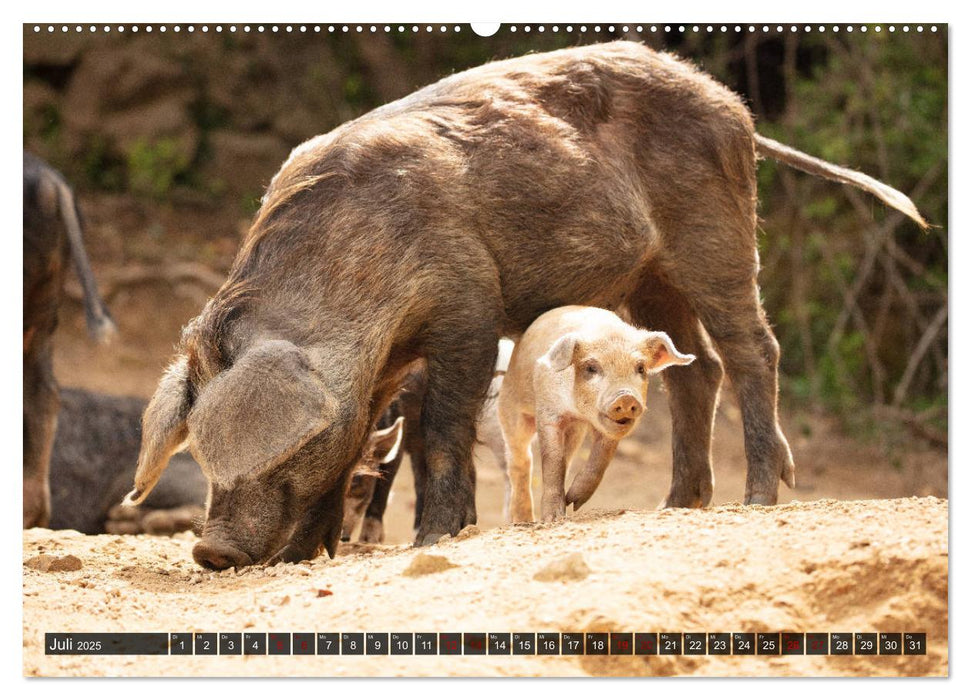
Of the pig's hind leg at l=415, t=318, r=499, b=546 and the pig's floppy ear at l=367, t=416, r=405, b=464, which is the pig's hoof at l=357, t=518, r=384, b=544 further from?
the pig's hind leg at l=415, t=318, r=499, b=546

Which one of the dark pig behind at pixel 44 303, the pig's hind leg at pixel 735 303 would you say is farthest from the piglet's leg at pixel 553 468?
the dark pig behind at pixel 44 303

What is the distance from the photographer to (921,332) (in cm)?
621

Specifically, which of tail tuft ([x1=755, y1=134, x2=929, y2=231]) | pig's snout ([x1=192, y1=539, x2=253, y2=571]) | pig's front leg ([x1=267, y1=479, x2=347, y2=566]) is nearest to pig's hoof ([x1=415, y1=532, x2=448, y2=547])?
pig's front leg ([x1=267, y1=479, x2=347, y2=566])

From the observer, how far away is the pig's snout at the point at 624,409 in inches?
193

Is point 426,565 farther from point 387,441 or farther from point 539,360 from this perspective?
point 387,441

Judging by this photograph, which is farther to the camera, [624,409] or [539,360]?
[539,360]

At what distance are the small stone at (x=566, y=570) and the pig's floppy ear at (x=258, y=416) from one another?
3.60 feet

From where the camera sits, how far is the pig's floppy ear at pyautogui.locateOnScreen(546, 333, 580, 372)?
5008 millimetres

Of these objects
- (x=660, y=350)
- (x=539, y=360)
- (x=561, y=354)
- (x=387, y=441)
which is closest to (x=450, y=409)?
(x=539, y=360)

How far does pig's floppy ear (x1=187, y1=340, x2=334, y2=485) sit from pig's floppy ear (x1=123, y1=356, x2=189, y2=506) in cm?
25

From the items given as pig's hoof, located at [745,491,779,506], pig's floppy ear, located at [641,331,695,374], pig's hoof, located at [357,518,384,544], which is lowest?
pig's hoof, located at [357,518,384,544]

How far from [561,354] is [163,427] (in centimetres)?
153

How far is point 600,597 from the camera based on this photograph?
3982 millimetres

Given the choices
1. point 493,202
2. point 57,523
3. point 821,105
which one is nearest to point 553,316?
point 493,202
